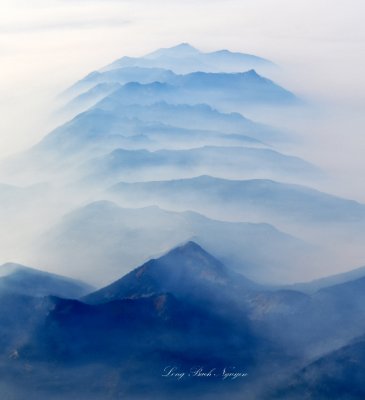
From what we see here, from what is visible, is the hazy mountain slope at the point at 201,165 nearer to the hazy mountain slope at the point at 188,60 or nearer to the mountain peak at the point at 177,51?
the hazy mountain slope at the point at 188,60

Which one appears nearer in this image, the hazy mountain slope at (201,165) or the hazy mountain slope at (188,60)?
the hazy mountain slope at (201,165)

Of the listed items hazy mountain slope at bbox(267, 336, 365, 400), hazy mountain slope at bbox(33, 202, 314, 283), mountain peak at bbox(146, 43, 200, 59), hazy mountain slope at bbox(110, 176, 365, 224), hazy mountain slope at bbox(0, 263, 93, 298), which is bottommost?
hazy mountain slope at bbox(267, 336, 365, 400)

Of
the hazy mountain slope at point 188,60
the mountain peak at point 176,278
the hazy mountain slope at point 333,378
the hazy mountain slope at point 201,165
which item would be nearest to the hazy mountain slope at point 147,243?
the mountain peak at point 176,278

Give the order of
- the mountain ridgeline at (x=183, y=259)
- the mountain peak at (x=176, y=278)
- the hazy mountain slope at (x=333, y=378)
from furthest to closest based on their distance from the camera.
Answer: the mountain peak at (x=176, y=278) < the mountain ridgeline at (x=183, y=259) < the hazy mountain slope at (x=333, y=378)

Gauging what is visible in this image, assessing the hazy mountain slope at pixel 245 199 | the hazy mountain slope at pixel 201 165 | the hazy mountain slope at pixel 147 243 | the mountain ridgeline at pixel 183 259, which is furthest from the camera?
the hazy mountain slope at pixel 201 165

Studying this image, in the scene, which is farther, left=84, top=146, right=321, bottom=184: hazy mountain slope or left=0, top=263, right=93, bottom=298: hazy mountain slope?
left=84, top=146, right=321, bottom=184: hazy mountain slope

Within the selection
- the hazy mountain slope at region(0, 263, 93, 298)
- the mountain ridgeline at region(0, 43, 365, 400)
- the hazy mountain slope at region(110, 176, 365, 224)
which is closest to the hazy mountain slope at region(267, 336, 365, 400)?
the mountain ridgeline at region(0, 43, 365, 400)

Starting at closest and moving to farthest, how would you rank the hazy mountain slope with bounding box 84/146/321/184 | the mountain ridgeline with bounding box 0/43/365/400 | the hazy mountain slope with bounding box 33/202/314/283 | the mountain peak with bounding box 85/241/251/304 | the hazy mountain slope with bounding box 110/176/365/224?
the mountain ridgeline with bounding box 0/43/365/400 < the mountain peak with bounding box 85/241/251/304 < the hazy mountain slope with bounding box 33/202/314/283 < the hazy mountain slope with bounding box 110/176/365/224 < the hazy mountain slope with bounding box 84/146/321/184

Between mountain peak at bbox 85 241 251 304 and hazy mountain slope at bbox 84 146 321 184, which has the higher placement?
hazy mountain slope at bbox 84 146 321 184

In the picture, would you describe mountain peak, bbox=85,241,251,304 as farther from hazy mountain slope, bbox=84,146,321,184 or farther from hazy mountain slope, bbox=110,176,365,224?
hazy mountain slope, bbox=84,146,321,184

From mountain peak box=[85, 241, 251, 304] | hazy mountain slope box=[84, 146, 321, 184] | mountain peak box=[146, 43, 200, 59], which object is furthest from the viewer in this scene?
mountain peak box=[146, 43, 200, 59]

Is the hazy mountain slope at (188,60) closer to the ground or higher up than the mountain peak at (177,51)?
closer to the ground
